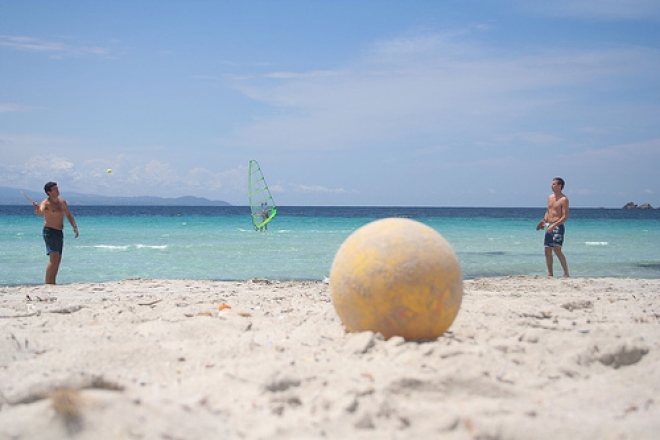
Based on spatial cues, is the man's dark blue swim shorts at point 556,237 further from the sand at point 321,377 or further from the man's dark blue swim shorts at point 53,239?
the man's dark blue swim shorts at point 53,239

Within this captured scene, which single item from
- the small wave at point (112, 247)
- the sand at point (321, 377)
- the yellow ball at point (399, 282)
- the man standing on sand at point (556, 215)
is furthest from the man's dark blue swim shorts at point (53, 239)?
the small wave at point (112, 247)

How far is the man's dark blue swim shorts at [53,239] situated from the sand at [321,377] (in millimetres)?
3085

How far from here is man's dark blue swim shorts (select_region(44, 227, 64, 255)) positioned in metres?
9.01

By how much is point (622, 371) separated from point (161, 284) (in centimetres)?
759

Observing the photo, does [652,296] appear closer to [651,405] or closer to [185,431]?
[651,405]

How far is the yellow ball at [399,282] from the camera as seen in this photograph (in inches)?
168

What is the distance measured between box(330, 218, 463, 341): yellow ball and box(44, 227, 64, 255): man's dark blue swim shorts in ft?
20.8

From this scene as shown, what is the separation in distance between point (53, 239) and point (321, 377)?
274 inches

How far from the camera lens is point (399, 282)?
4242mm

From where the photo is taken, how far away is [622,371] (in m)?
3.99

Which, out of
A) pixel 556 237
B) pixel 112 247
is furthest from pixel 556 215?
pixel 112 247

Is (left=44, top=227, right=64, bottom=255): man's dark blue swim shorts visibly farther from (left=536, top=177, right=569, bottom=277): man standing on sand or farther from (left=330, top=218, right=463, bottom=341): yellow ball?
(left=536, top=177, right=569, bottom=277): man standing on sand

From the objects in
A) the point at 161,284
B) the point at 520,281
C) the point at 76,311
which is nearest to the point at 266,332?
the point at 76,311

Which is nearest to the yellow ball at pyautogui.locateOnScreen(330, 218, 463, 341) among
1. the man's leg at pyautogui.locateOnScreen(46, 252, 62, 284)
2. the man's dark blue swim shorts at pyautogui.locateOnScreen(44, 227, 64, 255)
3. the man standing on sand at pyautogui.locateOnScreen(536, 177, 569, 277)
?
the man standing on sand at pyautogui.locateOnScreen(536, 177, 569, 277)
